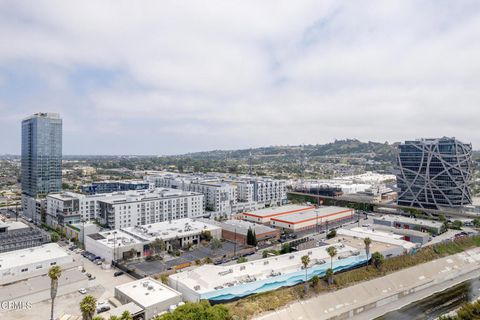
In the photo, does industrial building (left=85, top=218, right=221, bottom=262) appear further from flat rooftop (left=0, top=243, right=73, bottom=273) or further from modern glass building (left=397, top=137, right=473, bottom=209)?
modern glass building (left=397, top=137, right=473, bottom=209)

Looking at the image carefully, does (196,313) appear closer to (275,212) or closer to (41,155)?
(275,212)

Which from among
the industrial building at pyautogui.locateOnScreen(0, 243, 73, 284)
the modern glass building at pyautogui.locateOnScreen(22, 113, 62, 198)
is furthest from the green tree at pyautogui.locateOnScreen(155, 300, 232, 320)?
the modern glass building at pyautogui.locateOnScreen(22, 113, 62, 198)

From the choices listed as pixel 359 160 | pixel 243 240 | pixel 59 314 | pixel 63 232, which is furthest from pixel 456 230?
pixel 359 160

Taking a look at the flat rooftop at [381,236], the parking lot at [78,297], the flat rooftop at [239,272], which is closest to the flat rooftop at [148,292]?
the flat rooftop at [239,272]

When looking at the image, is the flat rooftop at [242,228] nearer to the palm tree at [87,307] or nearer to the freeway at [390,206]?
the palm tree at [87,307]

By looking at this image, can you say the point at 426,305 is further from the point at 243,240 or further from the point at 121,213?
the point at 121,213

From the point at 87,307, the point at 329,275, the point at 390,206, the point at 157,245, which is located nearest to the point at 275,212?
the point at 157,245
